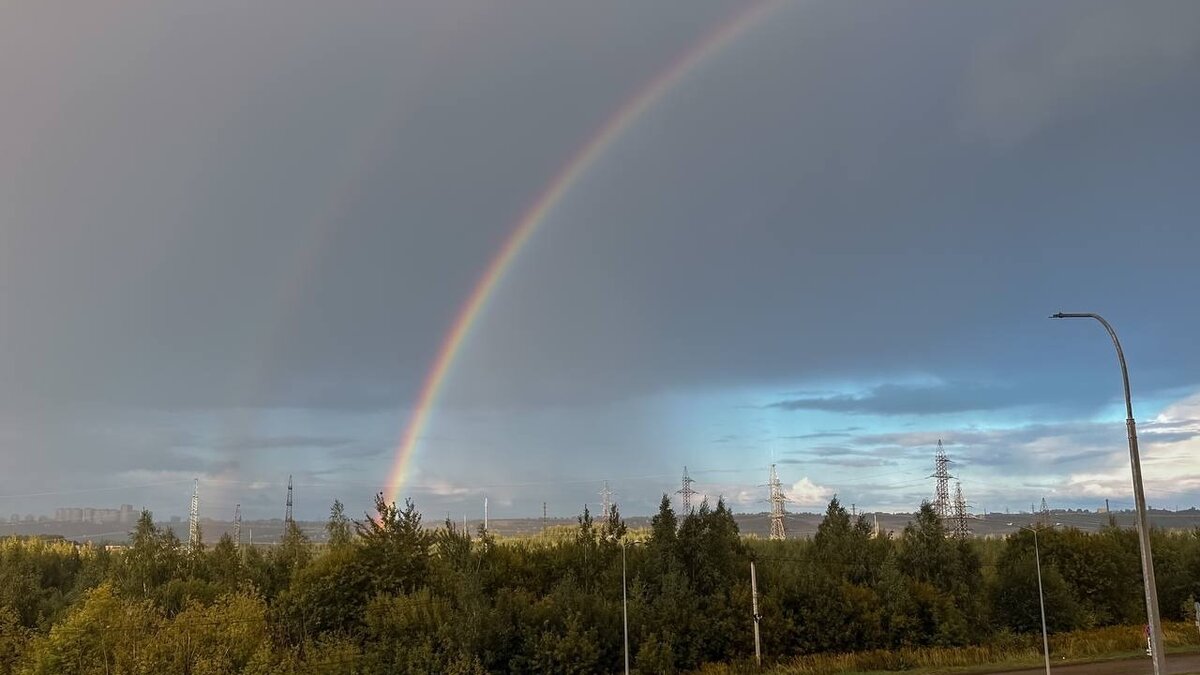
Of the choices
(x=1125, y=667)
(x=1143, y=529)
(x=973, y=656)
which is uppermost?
(x=1143, y=529)

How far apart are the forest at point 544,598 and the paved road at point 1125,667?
1460 centimetres

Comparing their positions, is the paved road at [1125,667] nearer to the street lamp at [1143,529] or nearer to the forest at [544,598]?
the forest at [544,598]

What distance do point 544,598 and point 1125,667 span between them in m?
44.3

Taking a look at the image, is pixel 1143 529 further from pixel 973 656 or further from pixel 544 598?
pixel 544 598

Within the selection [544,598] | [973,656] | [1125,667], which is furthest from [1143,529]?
[544,598]

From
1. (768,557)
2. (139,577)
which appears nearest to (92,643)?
(139,577)

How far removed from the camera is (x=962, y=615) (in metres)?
75.4

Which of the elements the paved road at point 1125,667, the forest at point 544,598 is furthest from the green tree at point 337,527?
the paved road at point 1125,667

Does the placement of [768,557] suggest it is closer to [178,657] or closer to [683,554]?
[683,554]

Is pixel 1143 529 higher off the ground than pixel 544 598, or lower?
higher

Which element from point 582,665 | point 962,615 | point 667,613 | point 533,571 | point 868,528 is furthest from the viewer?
point 868,528

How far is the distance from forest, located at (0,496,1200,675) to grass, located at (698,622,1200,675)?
3.39m

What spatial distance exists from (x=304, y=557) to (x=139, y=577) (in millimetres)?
16059

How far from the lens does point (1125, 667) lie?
57219 mm
